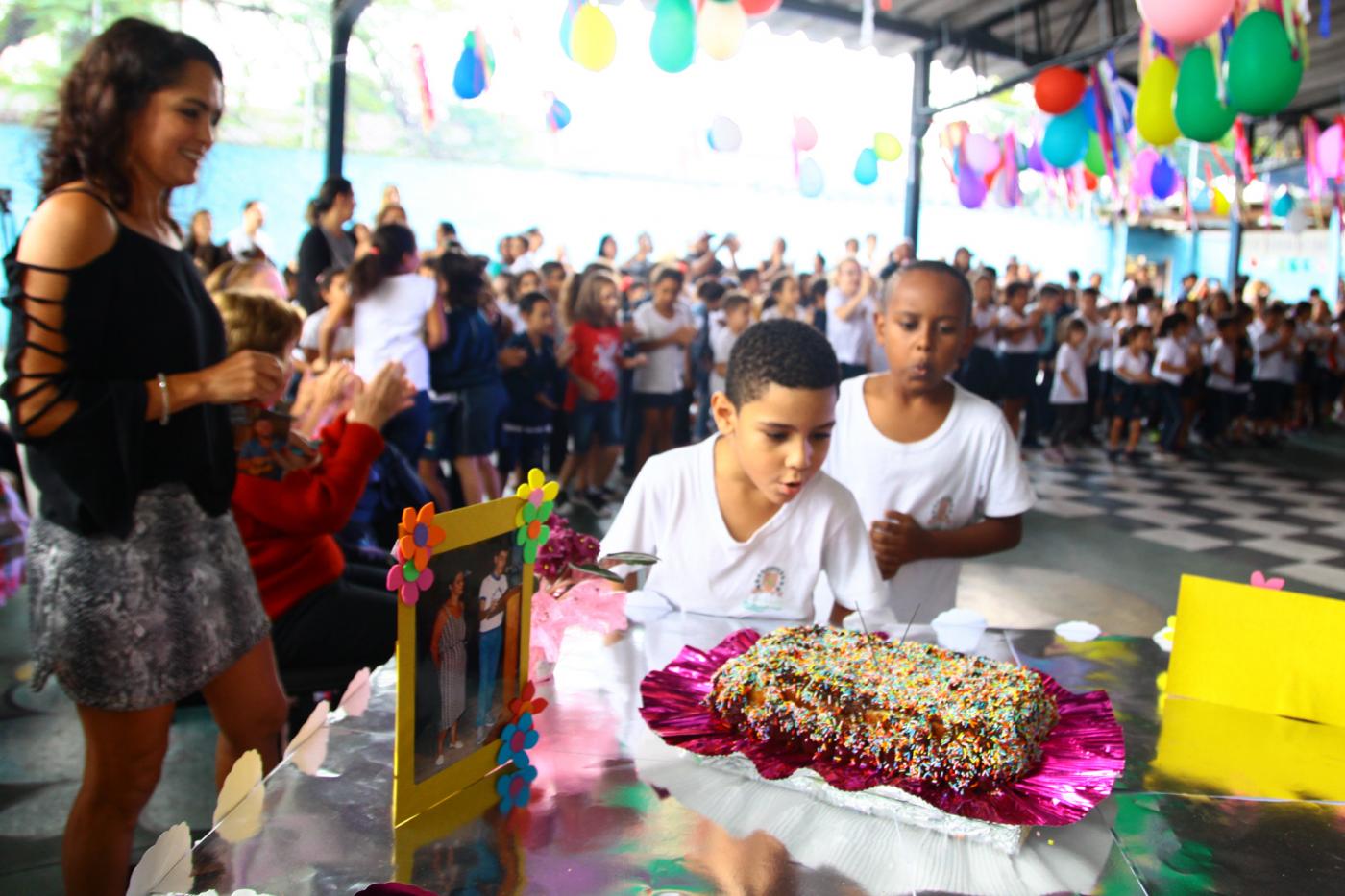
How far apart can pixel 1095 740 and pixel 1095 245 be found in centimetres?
1941

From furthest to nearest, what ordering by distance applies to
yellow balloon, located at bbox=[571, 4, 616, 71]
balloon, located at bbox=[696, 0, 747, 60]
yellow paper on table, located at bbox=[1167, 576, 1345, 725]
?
yellow balloon, located at bbox=[571, 4, 616, 71] < balloon, located at bbox=[696, 0, 747, 60] < yellow paper on table, located at bbox=[1167, 576, 1345, 725]

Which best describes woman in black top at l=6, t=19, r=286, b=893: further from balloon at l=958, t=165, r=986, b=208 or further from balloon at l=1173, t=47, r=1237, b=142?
balloon at l=958, t=165, r=986, b=208

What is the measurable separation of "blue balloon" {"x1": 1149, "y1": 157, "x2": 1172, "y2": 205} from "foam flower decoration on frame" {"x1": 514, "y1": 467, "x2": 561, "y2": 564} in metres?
9.05

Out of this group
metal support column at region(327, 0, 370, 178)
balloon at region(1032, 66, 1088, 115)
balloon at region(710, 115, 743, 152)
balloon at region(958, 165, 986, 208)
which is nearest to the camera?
balloon at region(1032, 66, 1088, 115)

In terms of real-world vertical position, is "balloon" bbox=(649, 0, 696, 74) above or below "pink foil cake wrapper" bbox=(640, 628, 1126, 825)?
above

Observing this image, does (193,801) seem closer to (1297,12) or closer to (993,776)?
(993,776)

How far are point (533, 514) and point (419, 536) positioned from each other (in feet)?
0.62

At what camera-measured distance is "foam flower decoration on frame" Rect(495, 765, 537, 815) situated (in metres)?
0.90

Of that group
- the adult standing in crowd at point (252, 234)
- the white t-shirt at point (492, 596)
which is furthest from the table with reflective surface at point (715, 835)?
the adult standing in crowd at point (252, 234)

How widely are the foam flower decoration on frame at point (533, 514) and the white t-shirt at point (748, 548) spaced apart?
588mm

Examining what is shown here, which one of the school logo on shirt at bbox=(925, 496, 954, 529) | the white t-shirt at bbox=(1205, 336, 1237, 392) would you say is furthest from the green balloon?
the school logo on shirt at bbox=(925, 496, 954, 529)

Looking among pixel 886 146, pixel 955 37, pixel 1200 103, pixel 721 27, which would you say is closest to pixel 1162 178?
pixel 955 37

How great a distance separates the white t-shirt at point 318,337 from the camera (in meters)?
4.14

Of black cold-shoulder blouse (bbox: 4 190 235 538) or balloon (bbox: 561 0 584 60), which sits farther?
balloon (bbox: 561 0 584 60)
